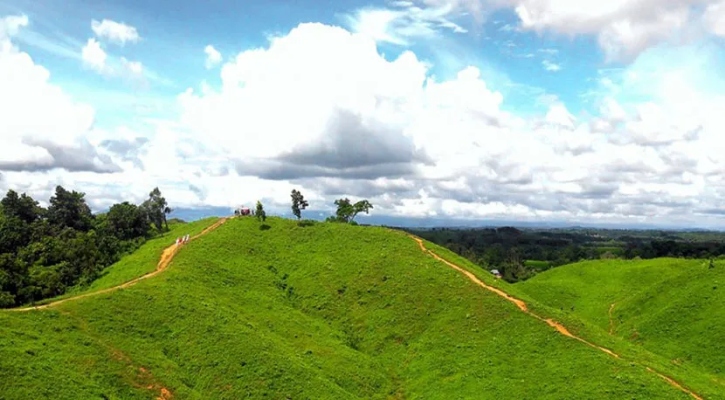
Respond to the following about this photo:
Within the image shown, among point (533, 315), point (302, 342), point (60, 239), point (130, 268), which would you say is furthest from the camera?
point (60, 239)

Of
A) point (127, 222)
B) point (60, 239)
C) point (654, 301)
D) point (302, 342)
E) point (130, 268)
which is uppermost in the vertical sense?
point (127, 222)

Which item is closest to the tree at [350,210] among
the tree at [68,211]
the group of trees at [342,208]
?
the group of trees at [342,208]

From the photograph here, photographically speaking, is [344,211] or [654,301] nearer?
[654,301]

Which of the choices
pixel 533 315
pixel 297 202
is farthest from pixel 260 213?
pixel 533 315

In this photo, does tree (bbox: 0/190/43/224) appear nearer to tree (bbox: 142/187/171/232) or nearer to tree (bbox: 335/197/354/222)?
tree (bbox: 142/187/171/232)

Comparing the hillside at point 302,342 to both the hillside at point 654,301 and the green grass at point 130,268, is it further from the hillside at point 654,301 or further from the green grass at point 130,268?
the hillside at point 654,301

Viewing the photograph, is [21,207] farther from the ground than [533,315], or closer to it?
farther from the ground

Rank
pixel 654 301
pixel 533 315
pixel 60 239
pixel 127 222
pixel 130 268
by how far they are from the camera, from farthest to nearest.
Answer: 1. pixel 127 222
2. pixel 60 239
3. pixel 130 268
4. pixel 654 301
5. pixel 533 315

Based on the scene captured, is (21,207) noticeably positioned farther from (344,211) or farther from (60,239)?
(344,211)
